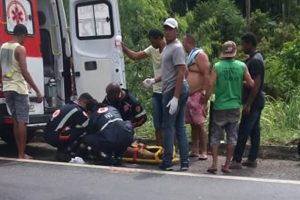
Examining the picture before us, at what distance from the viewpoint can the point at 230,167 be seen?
757 centimetres

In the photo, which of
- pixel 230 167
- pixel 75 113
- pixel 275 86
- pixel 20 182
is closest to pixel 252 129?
pixel 230 167

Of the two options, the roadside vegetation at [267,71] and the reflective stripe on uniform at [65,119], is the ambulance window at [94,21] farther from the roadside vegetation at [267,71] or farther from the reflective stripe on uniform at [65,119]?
the roadside vegetation at [267,71]

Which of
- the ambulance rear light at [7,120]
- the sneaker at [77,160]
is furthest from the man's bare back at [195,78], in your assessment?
the ambulance rear light at [7,120]

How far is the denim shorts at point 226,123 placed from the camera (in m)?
7.36

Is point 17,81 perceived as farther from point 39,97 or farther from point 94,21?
point 94,21

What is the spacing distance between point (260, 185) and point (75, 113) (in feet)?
8.78

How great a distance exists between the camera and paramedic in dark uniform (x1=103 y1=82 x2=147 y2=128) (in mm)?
8203

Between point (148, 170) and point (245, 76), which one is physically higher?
point (245, 76)

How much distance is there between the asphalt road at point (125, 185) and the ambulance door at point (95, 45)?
1657 millimetres

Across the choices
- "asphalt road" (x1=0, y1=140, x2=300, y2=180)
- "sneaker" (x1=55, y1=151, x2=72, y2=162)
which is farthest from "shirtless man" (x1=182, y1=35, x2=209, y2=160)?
"sneaker" (x1=55, y1=151, x2=72, y2=162)

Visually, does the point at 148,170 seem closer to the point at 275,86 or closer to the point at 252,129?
the point at 252,129

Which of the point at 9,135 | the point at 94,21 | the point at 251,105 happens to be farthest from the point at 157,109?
the point at 9,135

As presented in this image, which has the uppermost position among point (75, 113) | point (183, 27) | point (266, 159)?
point (183, 27)

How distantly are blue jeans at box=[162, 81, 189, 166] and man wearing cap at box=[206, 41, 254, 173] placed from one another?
0.99ft
